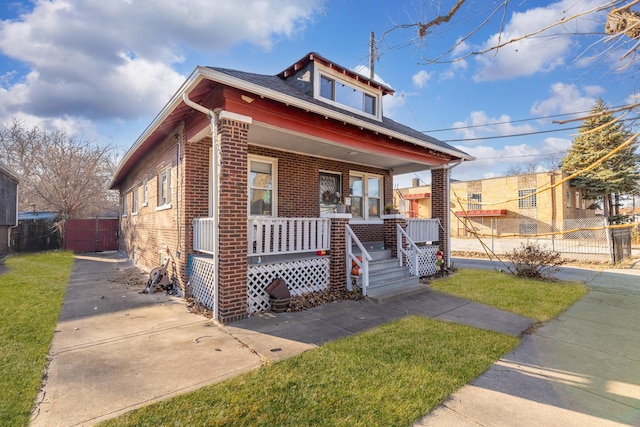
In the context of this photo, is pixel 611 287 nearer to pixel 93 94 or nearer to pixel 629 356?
pixel 629 356

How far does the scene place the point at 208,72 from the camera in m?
4.46

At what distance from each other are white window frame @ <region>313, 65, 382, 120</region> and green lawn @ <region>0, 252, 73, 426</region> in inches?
269

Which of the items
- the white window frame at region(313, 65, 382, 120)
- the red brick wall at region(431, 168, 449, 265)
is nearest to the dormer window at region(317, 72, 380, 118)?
the white window frame at region(313, 65, 382, 120)

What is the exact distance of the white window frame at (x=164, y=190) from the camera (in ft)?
25.2

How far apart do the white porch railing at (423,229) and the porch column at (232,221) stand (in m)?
5.24

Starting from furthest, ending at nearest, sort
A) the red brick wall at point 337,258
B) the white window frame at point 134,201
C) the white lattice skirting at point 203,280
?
1. the white window frame at point 134,201
2. the red brick wall at point 337,258
3. the white lattice skirting at point 203,280

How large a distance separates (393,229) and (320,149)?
9.69 feet

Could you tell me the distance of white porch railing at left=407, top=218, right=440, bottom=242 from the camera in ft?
29.0

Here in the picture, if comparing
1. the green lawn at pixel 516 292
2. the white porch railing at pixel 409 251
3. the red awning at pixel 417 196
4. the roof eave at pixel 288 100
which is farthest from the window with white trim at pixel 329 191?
the red awning at pixel 417 196

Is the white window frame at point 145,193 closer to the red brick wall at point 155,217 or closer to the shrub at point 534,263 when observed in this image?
the red brick wall at point 155,217

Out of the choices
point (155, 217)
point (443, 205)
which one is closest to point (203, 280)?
point (155, 217)

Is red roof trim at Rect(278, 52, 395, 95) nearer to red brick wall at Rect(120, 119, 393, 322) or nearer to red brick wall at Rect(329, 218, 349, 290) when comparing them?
red brick wall at Rect(120, 119, 393, 322)

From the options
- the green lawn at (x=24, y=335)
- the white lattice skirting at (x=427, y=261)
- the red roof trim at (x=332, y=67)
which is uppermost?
the red roof trim at (x=332, y=67)

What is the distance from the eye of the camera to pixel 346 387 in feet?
9.66
